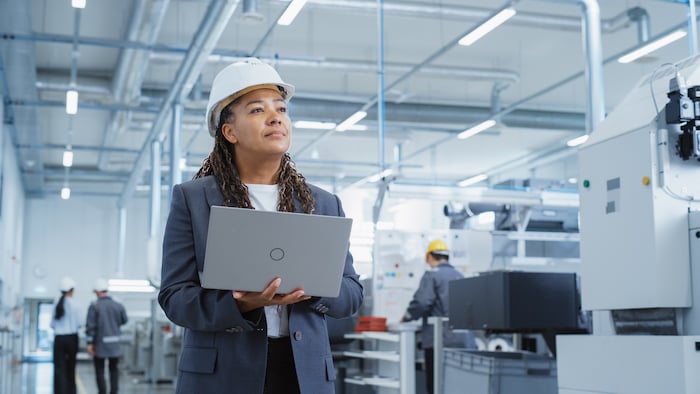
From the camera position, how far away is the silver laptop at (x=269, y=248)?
155 centimetres

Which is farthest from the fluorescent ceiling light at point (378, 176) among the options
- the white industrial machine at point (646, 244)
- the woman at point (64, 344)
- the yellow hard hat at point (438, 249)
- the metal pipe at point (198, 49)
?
the white industrial machine at point (646, 244)

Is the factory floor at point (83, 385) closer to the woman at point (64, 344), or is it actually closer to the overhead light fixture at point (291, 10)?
the woman at point (64, 344)

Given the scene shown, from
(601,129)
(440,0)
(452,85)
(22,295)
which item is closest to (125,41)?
(440,0)

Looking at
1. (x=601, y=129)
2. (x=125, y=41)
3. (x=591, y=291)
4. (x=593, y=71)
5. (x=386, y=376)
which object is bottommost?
(x=386, y=376)

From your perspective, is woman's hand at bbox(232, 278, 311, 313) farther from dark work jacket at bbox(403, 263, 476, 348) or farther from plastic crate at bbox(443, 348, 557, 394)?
dark work jacket at bbox(403, 263, 476, 348)

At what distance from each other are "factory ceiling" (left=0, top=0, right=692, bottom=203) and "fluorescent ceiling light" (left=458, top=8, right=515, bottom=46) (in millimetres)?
184

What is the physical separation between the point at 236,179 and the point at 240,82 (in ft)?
0.65

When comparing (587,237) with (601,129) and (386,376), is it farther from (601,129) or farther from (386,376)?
(386,376)

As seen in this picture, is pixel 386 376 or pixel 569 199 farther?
pixel 569 199

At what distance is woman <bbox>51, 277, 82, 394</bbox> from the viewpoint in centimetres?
912

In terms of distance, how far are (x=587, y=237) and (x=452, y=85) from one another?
1033 centimetres

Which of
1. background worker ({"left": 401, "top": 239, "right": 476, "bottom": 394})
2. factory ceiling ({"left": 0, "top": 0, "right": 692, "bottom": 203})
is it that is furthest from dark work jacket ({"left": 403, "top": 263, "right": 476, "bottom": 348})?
factory ceiling ({"left": 0, "top": 0, "right": 692, "bottom": 203})

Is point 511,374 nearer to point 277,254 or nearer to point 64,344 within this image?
point 277,254

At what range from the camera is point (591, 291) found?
3721 millimetres
